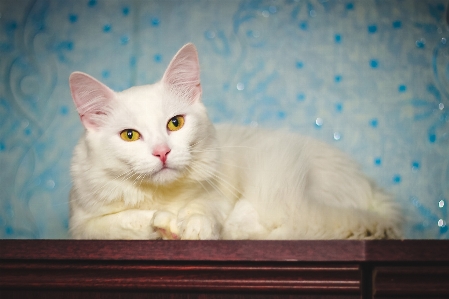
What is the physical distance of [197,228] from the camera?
0.96m

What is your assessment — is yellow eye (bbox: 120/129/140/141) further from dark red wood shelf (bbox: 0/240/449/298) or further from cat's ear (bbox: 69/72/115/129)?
dark red wood shelf (bbox: 0/240/449/298)

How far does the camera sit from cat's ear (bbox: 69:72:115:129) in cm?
116

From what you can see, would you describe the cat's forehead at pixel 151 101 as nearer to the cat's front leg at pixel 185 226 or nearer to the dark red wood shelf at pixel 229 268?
the cat's front leg at pixel 185 226

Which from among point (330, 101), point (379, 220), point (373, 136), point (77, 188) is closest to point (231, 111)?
point (330, 101)

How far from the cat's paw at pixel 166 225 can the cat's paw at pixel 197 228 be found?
2 cm

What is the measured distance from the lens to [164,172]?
1.08 m

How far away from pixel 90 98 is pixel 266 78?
1.92 ft

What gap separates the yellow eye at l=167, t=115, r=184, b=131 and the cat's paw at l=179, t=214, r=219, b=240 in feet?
0.84

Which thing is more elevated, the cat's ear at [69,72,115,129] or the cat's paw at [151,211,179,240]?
the cat's ear at [69,72,115,129]

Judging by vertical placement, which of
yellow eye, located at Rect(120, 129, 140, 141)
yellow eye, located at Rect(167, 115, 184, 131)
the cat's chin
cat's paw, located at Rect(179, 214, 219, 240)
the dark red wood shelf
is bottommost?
the dark red wood shelf

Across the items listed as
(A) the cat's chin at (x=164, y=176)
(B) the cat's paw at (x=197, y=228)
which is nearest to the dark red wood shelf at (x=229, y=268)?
(B) the cat's paw at (x=197, y=228)

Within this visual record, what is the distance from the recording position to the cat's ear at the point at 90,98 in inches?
45.6

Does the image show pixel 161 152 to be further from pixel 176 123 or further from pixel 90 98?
pixel 90 98

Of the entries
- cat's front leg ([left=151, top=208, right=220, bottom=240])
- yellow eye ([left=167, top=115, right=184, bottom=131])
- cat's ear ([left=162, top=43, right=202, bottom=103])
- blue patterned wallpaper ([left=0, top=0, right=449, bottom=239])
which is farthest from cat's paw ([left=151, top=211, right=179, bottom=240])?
blue patterned wallpaper ([left=0, top=0, right=449, bottom=239])
